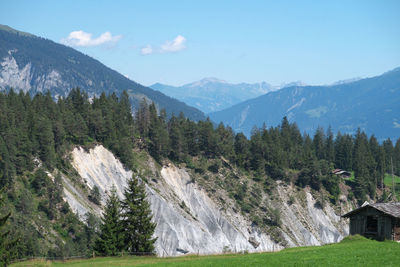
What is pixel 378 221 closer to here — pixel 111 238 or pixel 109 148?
pixel 111 238

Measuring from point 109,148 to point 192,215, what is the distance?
826 inches

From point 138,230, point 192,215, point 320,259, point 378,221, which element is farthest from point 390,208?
point 192,215

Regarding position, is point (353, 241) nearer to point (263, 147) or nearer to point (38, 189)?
point (38, 189)

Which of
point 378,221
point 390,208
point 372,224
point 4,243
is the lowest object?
point 4,243

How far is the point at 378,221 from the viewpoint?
45.8 m

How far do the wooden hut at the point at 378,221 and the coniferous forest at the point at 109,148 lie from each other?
2105 cm

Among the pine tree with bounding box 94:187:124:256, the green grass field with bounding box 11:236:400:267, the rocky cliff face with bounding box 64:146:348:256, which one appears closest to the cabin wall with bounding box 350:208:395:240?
the green grass field with bounding box 11:236:400:267

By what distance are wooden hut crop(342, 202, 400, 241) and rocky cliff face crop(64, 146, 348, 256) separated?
129ft

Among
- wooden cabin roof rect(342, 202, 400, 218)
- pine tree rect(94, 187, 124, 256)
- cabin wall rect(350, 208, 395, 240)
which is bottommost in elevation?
pine tree rect(94, 187, 124, 256)

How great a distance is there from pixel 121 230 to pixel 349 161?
100557mm

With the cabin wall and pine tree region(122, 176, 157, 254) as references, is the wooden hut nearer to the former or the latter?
the cabin wall

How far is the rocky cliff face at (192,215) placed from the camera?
8944 cm

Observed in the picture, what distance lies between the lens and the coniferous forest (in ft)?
214

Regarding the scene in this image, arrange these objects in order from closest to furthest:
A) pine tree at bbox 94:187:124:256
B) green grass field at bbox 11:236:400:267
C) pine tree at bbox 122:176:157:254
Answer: green grass field at bbox 11:236:400:267, pine tree at bbox 94:187:124:256, pine tree at bbox 122:176:157:254
